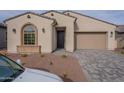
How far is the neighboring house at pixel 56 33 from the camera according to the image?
1784 cm

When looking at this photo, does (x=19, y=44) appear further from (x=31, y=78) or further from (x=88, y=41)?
(x=31, y=78)

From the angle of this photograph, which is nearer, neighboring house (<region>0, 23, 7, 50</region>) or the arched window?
the arched window

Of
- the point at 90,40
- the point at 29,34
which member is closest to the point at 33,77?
the point at 29,34

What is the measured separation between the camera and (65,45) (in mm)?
20297

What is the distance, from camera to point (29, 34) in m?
18.2

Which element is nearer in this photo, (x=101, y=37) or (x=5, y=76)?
(x=5, y=76)

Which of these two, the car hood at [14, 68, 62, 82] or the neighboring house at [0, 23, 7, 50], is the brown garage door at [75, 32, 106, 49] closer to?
the neighboring house at [0, 23, 7, 50]

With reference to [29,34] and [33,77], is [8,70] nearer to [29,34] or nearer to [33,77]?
[33,77]

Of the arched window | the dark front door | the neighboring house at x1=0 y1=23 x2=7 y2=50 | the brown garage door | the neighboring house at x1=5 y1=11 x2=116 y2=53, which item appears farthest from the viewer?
the brown garage door

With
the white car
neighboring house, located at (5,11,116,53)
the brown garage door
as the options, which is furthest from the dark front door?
the white car

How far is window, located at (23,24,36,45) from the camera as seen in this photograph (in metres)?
18.0

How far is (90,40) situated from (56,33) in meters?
3.82
